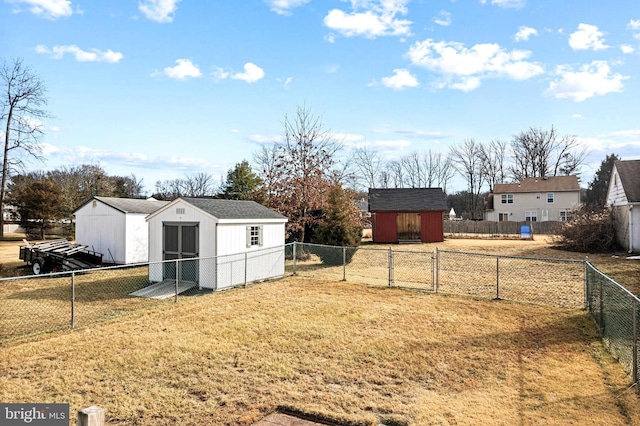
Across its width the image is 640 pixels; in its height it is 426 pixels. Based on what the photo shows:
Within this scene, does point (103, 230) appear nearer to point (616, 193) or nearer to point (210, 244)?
point (210, 244)

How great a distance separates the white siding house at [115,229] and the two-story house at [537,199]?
4200cm

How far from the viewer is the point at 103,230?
21.2 meters

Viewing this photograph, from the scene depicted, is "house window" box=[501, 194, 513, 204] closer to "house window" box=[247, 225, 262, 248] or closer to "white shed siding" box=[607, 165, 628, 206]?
"white shed siding" box=[607, 165, 628, 206]

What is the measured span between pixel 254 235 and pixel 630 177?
21448 mm

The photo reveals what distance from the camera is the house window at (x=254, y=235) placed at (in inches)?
599

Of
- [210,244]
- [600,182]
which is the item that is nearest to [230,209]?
[210,244]

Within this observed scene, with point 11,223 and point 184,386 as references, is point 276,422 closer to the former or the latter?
point 184,386

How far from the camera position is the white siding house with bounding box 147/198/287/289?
13695mm

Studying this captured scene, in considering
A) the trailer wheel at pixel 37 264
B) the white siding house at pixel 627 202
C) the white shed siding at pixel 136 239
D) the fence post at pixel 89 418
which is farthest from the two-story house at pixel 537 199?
the fence post at pixel 89 418

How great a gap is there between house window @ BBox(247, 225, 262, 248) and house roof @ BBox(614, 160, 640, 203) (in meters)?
19.2

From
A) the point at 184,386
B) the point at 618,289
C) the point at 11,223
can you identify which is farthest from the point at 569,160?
the point at 11,223

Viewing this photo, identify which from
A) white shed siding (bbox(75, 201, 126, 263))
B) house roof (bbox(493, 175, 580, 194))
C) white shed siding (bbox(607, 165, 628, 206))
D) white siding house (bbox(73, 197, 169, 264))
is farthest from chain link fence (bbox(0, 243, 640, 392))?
house roof (bbox(493, 175, 580, 194))

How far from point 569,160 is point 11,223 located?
72.4 metres

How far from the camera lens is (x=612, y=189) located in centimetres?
2608
